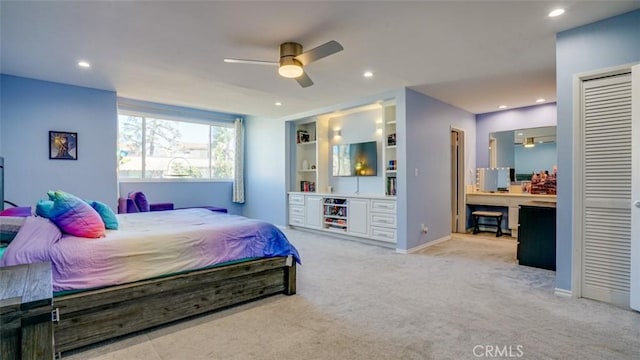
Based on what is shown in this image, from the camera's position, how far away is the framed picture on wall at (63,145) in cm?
448

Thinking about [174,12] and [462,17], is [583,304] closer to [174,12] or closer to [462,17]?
[462,17]

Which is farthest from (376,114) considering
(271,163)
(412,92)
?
(271,163)

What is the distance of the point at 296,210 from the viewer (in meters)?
6.77

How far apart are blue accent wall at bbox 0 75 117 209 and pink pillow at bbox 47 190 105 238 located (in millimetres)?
2823

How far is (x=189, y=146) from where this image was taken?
707 centimetres

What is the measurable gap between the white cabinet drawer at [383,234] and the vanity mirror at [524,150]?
124 inches

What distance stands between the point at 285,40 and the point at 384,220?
315 centimetres

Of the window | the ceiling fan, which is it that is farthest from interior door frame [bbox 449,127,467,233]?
the window

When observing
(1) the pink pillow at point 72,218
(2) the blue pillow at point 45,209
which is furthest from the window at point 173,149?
(1) the pink pillow at point 72,218

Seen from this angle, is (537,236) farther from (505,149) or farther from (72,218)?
(72,218)

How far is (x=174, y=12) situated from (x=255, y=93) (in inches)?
96.2

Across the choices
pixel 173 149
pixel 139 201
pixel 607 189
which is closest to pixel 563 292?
pixel 607 189

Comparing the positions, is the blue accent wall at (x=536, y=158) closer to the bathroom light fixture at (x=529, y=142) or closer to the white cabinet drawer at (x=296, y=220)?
the bathroom light fixture at (x=529, y=142)

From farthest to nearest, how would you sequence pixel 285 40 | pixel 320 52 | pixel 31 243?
1. pixel 285 40
2. pixel 320 52
3. pixel 31 243
